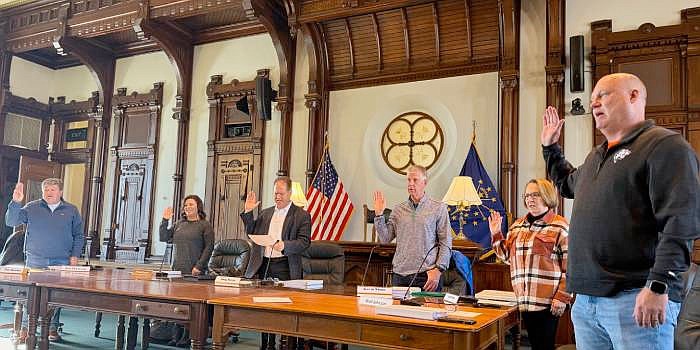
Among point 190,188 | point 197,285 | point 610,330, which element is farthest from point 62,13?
point 610,330

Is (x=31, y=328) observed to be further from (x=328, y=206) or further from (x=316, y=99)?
(x=316, y=99)

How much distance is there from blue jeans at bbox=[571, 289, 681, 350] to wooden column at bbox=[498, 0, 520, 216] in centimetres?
393

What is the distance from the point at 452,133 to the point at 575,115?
1308 millimetres

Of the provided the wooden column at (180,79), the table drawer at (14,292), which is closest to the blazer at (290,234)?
the table drawer at (14,292)

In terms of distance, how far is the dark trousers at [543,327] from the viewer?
113 inches

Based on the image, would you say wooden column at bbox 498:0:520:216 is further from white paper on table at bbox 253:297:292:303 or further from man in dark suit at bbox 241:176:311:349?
white paper on table at bbox 253:297:292:303

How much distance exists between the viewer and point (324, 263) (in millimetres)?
4352

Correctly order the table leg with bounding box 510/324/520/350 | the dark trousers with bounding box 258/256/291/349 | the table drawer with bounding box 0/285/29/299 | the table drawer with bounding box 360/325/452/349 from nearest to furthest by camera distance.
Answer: the table drawer with bounding box 360/325/452/349 < the table leg with bounding box 510/324/520/350 < the table drawer with bounding box 0/285/29/299 < the dark trousers with bounding box 258/256/291/349

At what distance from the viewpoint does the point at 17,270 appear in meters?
3.80

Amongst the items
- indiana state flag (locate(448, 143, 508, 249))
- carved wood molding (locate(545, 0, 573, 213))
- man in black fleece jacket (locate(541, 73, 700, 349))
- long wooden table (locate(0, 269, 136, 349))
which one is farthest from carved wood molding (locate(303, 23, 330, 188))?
man in black fleece jacket (locate(541, 73, 700, 349))

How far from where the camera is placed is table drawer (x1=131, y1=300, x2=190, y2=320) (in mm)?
2832

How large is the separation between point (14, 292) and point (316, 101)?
4.21 m

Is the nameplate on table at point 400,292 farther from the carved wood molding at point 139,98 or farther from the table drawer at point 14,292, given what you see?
the carved wood molding at point 139,98

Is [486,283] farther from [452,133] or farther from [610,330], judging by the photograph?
[610,330]
